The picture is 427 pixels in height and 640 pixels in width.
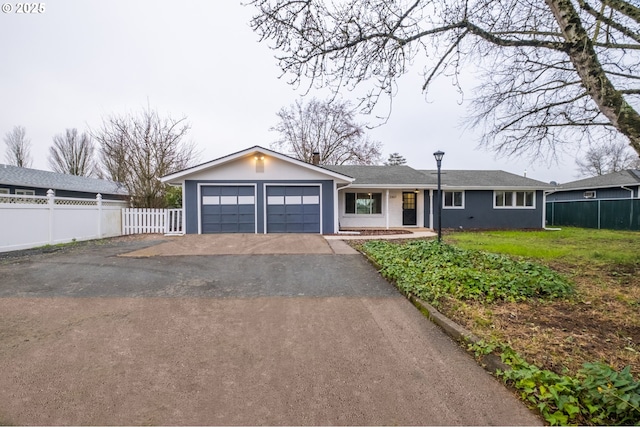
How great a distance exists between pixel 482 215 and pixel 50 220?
18676mm

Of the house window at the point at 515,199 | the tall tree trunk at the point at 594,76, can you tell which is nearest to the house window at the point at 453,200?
the house window at the point at 515,199

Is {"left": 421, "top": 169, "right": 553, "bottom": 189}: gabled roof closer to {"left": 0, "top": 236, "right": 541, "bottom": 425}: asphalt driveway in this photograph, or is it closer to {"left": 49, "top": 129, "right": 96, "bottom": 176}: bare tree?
{"left": 0, "top": 236, "right": 541, "bottom": 425}: asphalt driveway

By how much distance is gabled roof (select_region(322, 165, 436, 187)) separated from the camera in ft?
49.8

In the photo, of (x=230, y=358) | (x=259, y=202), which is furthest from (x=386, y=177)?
(x=230, y=358)

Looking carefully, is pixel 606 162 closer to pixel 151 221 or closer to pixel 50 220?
pixel 151 221

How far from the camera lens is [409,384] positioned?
2400 mm

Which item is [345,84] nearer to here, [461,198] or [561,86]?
[561,86]

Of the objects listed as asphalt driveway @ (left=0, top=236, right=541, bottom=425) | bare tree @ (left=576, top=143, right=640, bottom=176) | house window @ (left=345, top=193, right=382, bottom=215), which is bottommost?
asphalt driveway @ (left=0, top=236, right=541, bottom=425)

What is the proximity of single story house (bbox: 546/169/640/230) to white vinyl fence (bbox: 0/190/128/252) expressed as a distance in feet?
71.8

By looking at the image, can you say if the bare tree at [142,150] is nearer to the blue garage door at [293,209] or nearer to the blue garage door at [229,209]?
the blue garage door at [229,209]

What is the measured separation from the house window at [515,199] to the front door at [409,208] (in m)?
4.43

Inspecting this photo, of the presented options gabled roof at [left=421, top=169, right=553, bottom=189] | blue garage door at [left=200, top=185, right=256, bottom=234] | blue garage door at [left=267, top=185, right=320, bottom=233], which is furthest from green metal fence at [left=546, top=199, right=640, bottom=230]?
blue garage door at [left=200, top=185, right=256, bottom=234]

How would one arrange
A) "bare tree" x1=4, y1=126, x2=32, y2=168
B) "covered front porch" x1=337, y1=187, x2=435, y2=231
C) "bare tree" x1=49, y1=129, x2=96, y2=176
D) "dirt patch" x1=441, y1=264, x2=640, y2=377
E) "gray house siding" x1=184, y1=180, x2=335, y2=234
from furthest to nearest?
1. "bare tree" x1=49, y1=129, x2=96, y2=176
2. "bare tree" x1=4, y1=126, x2=32, y2=168
3. "covered front porch" x1=337, y1=187, x2=435, y2=231
4. "gray house siding" x1=184, y1=180, x2=335, y2=234
5. "dirt patch" x1=441, y1=264, x2=640, y2=377

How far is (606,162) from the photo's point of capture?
3581cm
